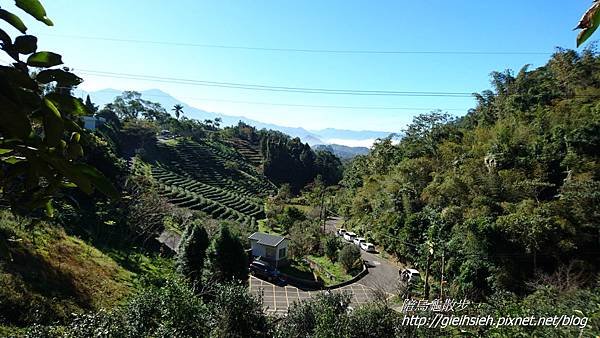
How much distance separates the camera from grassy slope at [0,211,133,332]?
27.0ft

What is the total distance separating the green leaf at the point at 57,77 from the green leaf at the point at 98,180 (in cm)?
20

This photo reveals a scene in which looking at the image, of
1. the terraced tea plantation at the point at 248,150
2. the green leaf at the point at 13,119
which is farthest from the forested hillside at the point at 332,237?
the terraced tea plantation at the point at 248,150

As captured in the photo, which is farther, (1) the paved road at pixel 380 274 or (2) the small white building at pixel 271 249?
(2) the small white building at pixel 271 249

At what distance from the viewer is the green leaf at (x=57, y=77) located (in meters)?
0.75

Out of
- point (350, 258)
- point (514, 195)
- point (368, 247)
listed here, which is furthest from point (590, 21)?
point (368, 247)

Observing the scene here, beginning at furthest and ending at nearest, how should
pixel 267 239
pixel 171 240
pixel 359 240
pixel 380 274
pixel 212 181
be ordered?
pixel 212 181 < pixel 359 240 < pixel 171 240 < pixel 267 239 < pixel 380 274

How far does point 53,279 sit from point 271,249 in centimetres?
1311

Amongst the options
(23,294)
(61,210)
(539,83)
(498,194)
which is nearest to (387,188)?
(498,194)

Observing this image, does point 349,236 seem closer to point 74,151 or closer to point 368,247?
point 368,247

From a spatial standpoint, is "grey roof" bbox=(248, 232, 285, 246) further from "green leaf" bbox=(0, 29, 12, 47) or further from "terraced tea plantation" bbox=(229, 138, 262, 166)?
"terraced tea plantation" bbox=(229, 138, 262, 166)

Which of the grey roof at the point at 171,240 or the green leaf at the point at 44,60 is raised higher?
the green leaf at the point at 44,60

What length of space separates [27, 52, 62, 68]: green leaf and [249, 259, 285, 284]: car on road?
63.7 feet

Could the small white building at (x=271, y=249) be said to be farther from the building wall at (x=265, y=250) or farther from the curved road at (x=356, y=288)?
the curved road at (x=356, y=288)

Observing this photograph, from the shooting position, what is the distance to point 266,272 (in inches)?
784
